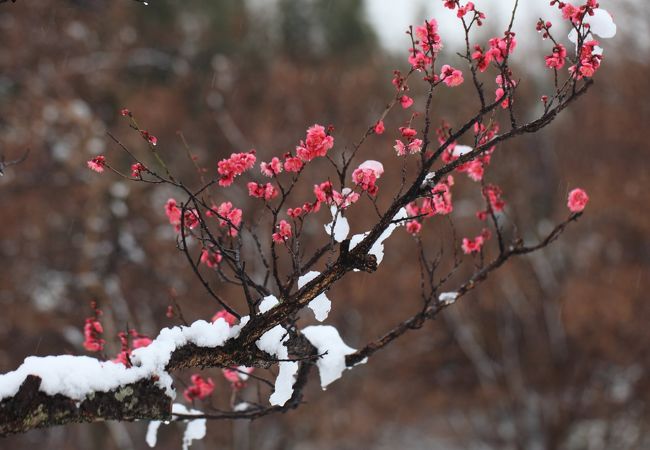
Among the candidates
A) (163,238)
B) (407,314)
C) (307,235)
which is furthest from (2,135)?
(407,314)

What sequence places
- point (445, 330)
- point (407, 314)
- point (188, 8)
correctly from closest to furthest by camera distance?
point (407, 314)
point (445, 330)
point (188, 8)

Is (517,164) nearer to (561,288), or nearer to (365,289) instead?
(561,288)

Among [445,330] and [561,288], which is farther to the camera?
[445,330]

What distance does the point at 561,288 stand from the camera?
12.2 m

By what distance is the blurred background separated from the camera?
36.0 ft

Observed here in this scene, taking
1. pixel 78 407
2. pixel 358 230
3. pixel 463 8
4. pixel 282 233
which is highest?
pixel 358 230

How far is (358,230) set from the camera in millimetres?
11852

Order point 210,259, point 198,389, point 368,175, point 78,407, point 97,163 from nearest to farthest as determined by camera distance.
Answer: point 78,407, point 97,163, point 368,175, point 210,259, point 198,389

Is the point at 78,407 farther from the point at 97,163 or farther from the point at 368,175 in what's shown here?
the point at 368,175

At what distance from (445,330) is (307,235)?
15.3 feet


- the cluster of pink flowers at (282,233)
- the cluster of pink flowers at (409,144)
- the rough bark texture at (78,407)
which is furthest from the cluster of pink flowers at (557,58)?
the rough bark texture at (78,407)

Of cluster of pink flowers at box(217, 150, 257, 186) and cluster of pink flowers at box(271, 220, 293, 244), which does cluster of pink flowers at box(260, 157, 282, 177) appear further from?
cluster of pink flowers at box(271, 220, 293, 244)

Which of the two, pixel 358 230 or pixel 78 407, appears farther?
pixel 358 230

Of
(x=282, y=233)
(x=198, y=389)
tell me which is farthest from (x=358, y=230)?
(x=282, y=233)
